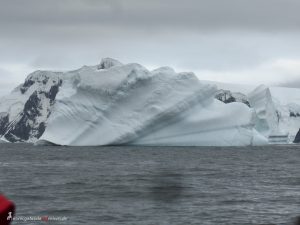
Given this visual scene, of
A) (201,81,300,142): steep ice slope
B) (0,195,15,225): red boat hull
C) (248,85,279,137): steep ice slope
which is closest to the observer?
(0,195,15,225): red boat hull

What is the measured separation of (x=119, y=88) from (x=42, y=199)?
3833 centimetres

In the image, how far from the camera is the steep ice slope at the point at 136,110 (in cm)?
6134

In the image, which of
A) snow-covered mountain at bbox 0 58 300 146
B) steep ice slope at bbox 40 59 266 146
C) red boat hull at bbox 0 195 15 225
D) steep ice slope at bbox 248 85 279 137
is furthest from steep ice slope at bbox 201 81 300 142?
red boat hull at bbox 0 195 15 225

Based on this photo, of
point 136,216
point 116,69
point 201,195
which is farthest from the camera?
point 116,69

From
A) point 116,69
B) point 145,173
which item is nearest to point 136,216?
point 145,173

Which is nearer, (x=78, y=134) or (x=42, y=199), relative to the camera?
(x=42, y=199)

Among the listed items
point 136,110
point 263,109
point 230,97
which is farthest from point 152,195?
point 230,97

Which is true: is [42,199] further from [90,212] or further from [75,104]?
[75,104]

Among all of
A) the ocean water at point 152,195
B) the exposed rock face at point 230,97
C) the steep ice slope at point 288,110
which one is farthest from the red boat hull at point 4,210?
the steep ice slope at point 288,110

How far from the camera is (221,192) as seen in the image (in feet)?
85.9

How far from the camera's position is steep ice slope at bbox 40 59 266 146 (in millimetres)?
61344

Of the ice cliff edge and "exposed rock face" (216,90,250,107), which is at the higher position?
the ice cliff edge

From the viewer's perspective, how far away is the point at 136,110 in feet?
201

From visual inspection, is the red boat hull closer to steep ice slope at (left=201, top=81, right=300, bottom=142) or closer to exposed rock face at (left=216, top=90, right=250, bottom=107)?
exposed rock face at (left=216, top=90, right=250, bottom=107)
